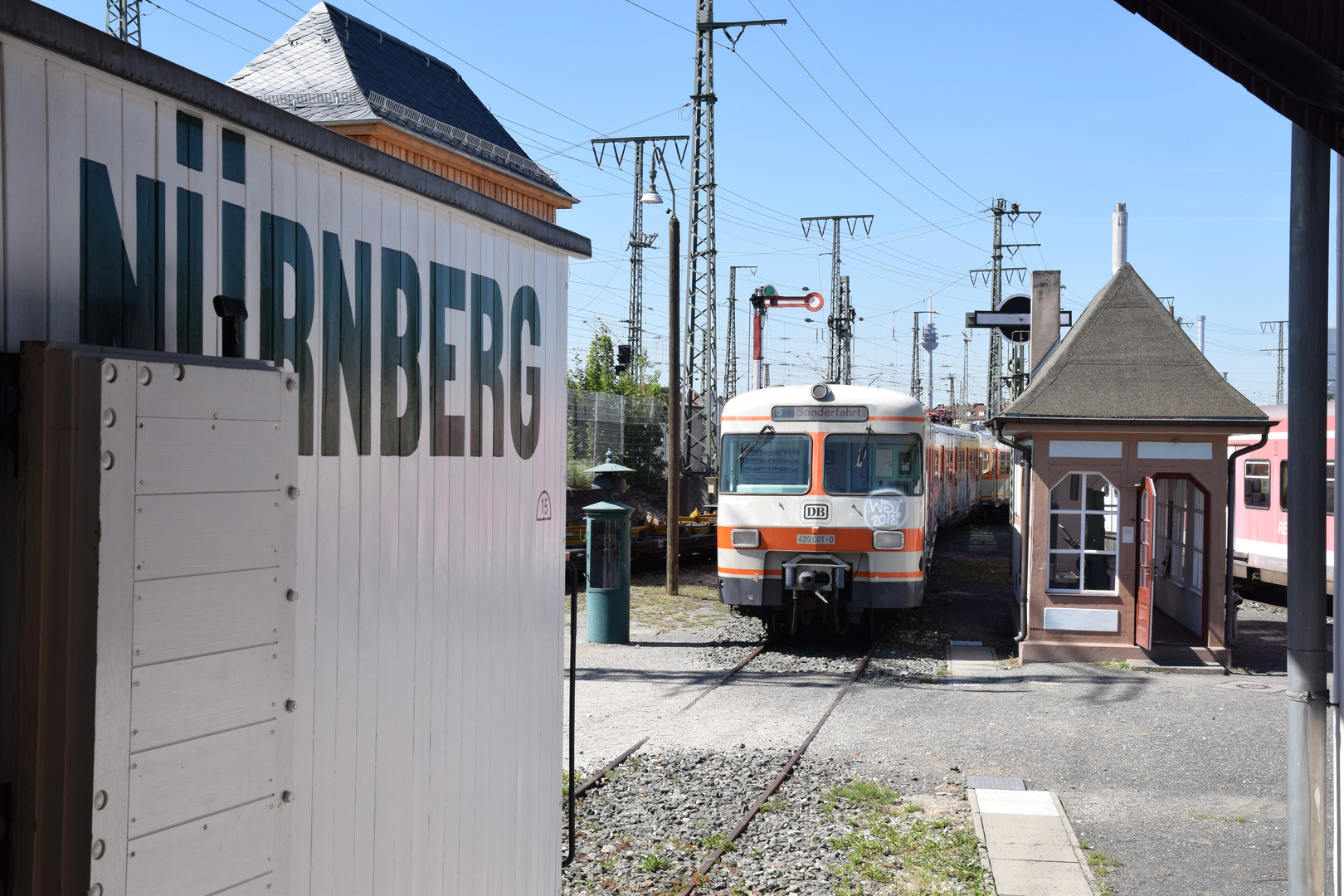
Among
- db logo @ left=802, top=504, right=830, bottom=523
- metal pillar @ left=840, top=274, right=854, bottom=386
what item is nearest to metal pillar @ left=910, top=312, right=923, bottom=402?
metal pillar @ left=840, top=274, right=854, bottom=386

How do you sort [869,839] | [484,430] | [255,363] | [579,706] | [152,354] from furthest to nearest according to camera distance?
[579,706]
[869,839]
[484,430]
[255,363]
[152,354]

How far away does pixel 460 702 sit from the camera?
4648 mm

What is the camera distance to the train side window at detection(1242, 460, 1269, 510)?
62.9ft

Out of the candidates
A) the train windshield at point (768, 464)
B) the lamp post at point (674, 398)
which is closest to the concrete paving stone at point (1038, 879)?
the train windshield at point (768, 464)

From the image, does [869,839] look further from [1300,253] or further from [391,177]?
[391,177]

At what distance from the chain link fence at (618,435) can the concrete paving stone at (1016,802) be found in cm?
2096

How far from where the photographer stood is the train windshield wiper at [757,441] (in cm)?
1412

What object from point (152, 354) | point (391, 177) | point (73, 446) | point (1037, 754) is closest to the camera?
point (73, 446)

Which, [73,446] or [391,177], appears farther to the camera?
[391,177]

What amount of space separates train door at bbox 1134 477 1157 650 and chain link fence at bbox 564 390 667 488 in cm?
1760

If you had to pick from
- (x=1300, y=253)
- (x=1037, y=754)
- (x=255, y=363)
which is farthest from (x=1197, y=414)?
(x=255, y=363)

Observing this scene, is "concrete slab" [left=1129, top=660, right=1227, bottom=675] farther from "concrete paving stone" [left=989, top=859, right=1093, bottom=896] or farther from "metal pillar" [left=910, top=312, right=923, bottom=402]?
"metal pillar" [left=910, top=312, right=923, bottom=402]

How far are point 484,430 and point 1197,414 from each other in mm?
10130

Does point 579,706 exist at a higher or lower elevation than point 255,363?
lower
